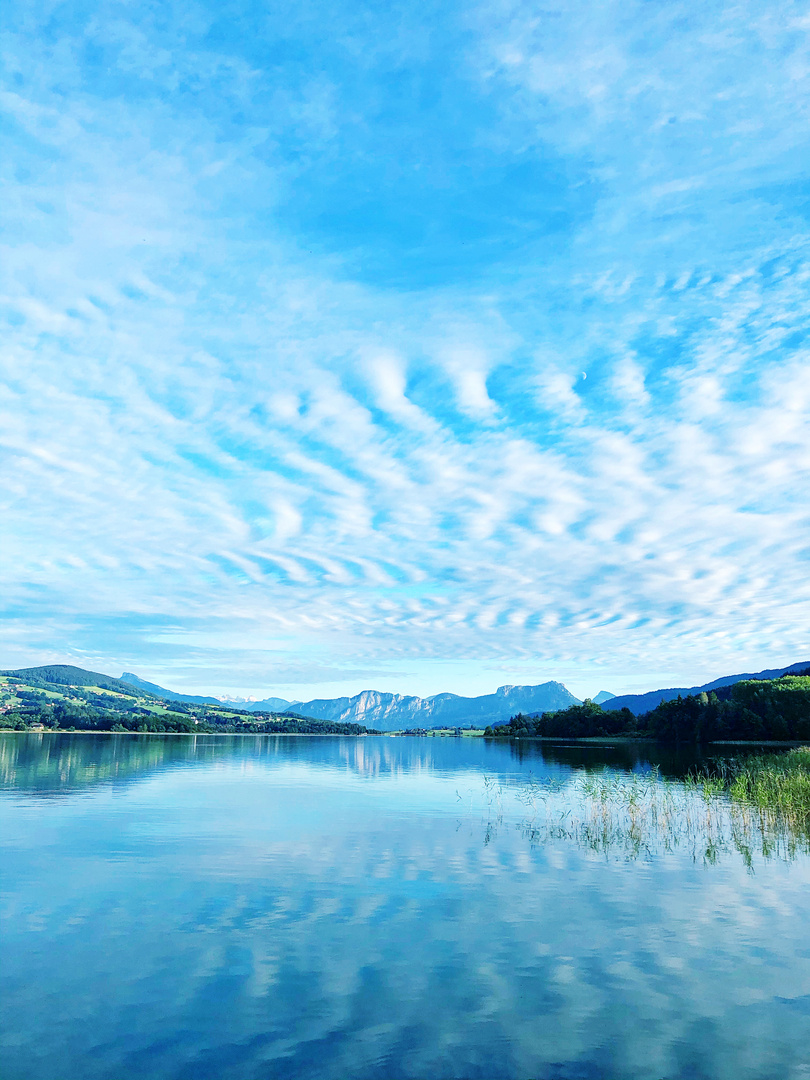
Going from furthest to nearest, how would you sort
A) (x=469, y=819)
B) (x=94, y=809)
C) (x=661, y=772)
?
(x=661, y=772) < (x=94, y=809) < (x=469, y=819)

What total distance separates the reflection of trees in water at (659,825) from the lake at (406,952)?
0.34 metres

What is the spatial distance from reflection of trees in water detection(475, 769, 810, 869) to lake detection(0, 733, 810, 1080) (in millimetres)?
341

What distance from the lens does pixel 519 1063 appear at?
15.2 m

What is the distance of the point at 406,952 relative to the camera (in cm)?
2206

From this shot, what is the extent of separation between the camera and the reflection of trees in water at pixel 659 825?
128ft

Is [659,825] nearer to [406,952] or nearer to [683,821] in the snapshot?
[683,821]

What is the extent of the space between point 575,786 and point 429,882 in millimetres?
50308

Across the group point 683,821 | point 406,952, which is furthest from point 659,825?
point 406,952

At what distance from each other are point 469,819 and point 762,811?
73.0ft

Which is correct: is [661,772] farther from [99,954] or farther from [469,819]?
[99,954]

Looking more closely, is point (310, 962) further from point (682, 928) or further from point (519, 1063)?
point (682, 928)

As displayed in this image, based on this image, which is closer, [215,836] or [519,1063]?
[519,1063]

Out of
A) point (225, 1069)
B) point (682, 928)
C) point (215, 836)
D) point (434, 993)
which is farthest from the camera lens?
point (215, 836)

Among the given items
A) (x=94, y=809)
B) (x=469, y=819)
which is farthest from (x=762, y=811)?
(x=94, y=809)
